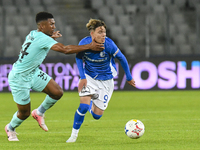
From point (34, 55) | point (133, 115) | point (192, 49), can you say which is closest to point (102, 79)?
point (34, 55)

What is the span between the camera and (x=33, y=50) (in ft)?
19.5

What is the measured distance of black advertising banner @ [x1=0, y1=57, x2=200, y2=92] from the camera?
15.5m

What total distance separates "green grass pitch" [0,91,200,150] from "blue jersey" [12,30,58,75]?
3.54ft

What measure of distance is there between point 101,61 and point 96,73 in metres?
0.21

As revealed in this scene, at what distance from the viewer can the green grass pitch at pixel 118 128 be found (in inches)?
224

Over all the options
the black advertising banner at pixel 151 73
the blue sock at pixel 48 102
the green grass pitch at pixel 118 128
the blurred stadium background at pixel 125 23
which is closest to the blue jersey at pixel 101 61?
the blue sock at pixel 48 102

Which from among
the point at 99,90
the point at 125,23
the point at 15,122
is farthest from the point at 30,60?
the point at 125,23

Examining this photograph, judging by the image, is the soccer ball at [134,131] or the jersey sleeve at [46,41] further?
the soccer ball at [134,131]

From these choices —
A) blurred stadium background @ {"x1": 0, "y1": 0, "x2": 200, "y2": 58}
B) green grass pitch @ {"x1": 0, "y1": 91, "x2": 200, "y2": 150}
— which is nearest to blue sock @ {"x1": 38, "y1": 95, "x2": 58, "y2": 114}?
green grass pitch @ {"x1": 0, "y1": 91, "x2": 200, "y2": 150}

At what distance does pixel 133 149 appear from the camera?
532 cm

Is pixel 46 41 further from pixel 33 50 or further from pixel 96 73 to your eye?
pixel 96 73

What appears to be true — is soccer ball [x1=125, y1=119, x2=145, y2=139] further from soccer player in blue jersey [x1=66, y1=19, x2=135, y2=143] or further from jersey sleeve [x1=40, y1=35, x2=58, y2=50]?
jersey sleeve [x1=40, y1=35, x2=58, y2=50]

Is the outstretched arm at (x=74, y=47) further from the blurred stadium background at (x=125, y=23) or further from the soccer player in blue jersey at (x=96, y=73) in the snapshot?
the blurred stadium background at (x=125, y=23)

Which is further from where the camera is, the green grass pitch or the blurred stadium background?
the blurred stadium background
